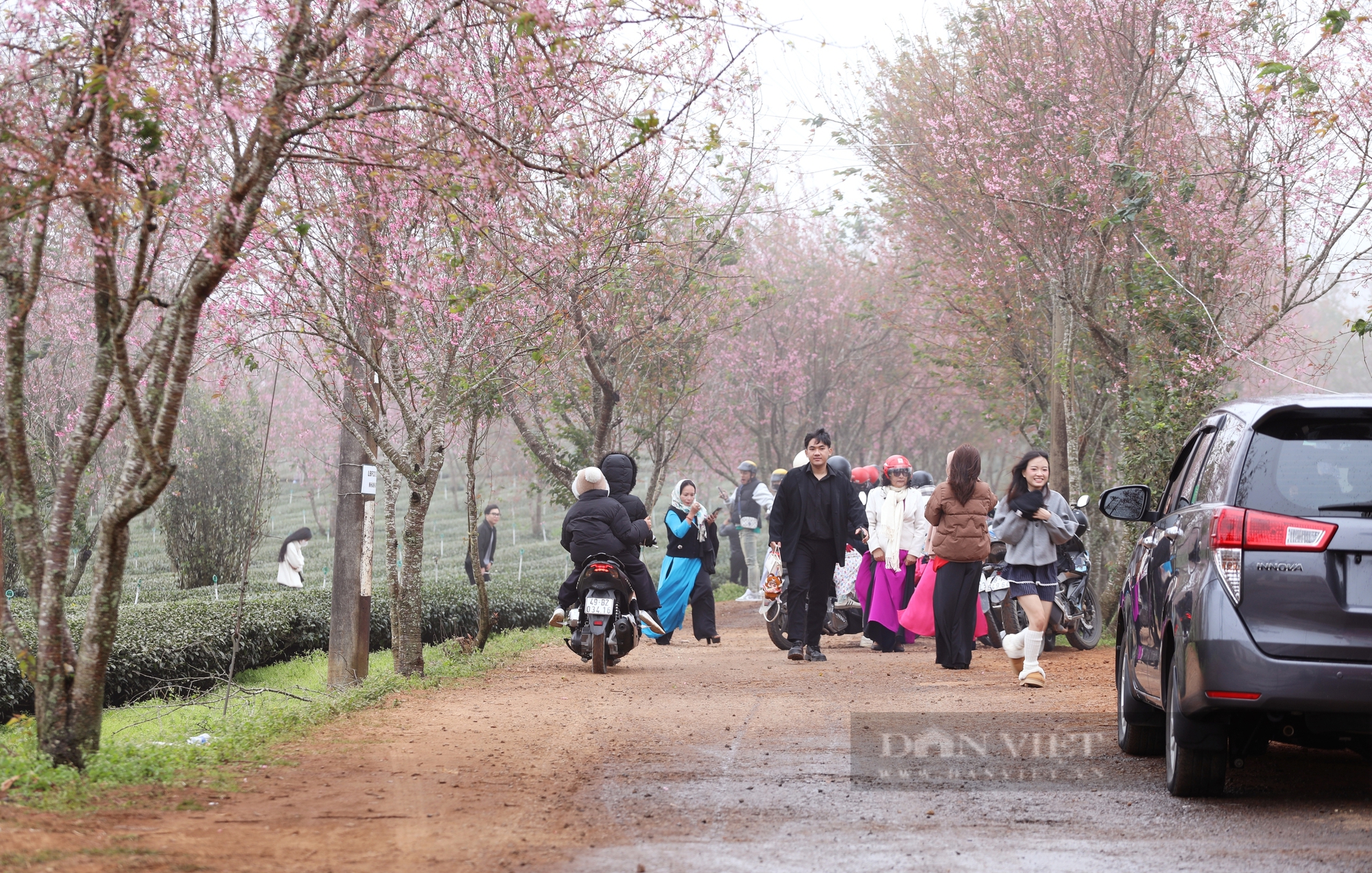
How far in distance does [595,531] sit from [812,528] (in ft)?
6.02

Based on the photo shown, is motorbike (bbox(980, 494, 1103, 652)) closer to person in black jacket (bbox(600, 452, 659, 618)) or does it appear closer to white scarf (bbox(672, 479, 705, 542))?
white scarf (bbox(672, 479, 705, 542))

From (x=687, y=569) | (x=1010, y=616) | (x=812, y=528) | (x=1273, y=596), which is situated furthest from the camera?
(x=687, y=569)

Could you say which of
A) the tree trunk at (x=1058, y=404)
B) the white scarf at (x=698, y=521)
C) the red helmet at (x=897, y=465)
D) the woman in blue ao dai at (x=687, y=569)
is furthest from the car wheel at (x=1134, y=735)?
the tree trunk at (x=1058, y=404)

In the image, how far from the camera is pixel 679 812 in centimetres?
542

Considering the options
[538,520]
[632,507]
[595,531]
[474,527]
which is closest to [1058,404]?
[632,507]

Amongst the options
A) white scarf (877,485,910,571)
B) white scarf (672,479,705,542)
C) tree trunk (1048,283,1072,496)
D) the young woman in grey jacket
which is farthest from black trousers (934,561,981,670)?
tree trunk (1048,283,1072,496)

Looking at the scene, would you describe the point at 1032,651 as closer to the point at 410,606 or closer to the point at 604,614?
the point at 604,614

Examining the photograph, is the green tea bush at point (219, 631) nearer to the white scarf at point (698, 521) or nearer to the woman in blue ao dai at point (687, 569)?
the woman in blue ao dai at point (687, 569)

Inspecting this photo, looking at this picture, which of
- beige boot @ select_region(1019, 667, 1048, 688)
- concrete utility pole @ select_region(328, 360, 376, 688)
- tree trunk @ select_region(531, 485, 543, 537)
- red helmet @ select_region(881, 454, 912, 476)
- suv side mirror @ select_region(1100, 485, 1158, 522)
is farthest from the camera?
tree trunk @ select_region(531, 485, 543, 537)

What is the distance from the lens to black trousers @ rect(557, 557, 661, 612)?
38.9 feet

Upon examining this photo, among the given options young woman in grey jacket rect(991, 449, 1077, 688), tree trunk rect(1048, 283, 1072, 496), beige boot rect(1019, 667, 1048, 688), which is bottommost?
beige boot rect(1019, 667, 1048, 688)

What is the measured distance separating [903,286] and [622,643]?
2018 cm

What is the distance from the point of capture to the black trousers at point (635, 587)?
11844mm

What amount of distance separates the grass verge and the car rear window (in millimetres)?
4372
